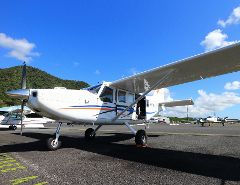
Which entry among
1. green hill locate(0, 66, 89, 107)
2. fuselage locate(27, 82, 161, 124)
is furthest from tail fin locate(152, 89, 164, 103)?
green hill locate(0, 66, 89, 107)

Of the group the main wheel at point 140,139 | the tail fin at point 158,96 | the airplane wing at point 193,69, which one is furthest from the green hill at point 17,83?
the main wheel at point 140,139

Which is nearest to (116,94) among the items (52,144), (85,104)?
(85,104)

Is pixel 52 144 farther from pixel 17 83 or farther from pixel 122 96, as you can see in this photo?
pixel 17 83

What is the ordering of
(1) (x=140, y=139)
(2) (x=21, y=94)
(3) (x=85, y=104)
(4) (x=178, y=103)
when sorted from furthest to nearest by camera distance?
(4) (x=178, y=103)
(1) (x=140, y=139)
(3) (x=85, y=104)
(2) (x=21, y=94)

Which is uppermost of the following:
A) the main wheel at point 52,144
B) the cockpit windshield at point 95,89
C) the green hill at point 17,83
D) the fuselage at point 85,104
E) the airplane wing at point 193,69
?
the green hill at point 17,83

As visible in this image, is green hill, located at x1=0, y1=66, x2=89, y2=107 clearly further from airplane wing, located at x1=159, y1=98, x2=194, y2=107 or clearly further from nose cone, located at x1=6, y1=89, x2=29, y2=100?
nose cone, located at x1=6, y1=89, x2=29, y2=100

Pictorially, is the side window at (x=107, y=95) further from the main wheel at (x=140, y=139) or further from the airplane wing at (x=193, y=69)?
the main wheel at (x=140, y=139)

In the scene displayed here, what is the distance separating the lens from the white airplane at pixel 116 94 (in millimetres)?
5270

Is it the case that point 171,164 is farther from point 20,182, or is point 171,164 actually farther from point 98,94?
point 98,94

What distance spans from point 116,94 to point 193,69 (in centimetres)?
352

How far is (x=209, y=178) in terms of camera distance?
117 inches

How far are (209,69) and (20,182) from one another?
A: 671cm

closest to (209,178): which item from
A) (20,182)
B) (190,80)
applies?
(20,182)

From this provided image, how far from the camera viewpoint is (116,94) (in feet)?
25.2
